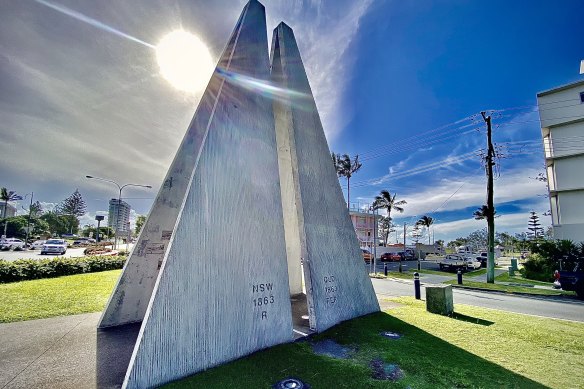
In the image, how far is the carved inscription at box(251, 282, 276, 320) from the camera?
5320mm

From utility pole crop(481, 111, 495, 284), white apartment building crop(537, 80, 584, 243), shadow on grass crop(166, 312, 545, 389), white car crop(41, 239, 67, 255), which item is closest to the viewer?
shadow on grass crop(166, 312, 545, 389)

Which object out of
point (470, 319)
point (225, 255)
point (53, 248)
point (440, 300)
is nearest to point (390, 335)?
point (440, 300)

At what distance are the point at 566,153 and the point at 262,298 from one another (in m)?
30.2

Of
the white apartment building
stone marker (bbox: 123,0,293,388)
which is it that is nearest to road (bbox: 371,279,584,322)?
stone marker (bbox: 123,0,293,388)

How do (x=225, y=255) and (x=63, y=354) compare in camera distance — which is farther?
(x=225, y=255)

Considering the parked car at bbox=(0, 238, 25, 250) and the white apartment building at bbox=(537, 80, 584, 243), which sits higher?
the white apartment building at bbox=(537, 80, 584, 243)

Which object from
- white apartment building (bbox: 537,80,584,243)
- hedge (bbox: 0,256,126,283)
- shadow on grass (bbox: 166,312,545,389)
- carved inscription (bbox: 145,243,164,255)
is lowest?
shadow on grass (bbox: 166,312,545,389)

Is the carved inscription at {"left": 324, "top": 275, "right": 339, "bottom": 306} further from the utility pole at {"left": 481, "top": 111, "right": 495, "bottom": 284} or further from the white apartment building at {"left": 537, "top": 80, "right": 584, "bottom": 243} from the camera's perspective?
the white apartment building at {"left": 537, "top": 80, "right": 584, "bottom": 243}

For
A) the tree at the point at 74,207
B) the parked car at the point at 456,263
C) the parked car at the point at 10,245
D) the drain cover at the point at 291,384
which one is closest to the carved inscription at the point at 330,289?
the drain cover at the point at 291,384

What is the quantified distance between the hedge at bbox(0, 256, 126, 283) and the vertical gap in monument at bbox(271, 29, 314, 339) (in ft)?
40.5

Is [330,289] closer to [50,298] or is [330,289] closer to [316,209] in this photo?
[316,209]

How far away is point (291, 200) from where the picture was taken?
415 inches

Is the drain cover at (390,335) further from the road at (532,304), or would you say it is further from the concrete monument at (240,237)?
the road at (532,304)

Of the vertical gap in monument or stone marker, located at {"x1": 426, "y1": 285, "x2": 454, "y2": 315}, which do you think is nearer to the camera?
the vertical gap in monument
